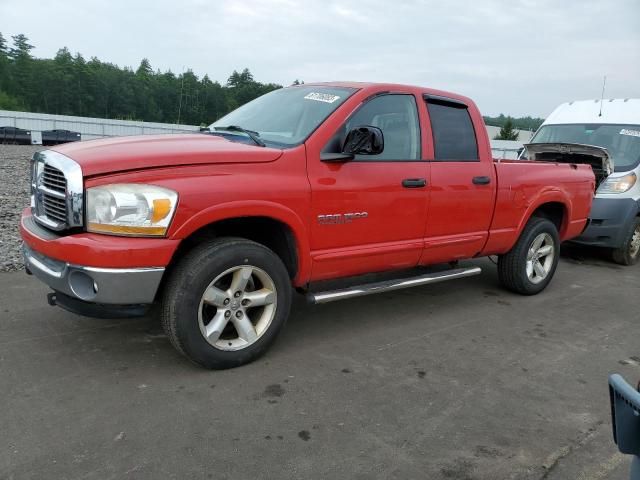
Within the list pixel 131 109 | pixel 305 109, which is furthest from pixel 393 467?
pixel 131 109

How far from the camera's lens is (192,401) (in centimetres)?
308

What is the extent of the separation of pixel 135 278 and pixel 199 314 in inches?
18.2

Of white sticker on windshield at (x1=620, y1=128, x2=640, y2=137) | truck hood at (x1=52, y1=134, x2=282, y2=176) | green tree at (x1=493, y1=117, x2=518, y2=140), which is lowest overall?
truck hood at (x1=52, y1=134, x2=282, y2=176)

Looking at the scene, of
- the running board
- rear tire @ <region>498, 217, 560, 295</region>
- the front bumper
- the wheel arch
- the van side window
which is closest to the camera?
the running board

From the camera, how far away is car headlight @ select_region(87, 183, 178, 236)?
3.00 metres

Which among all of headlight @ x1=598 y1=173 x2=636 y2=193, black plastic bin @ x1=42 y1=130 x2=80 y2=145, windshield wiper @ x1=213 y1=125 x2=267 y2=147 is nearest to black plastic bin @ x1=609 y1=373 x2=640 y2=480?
windshield wiper @ x1=213 y1=125 x2=267 y2=147

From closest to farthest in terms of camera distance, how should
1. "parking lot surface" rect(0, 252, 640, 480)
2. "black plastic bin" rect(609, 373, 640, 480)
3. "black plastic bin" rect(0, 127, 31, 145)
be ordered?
"black plastic bin" rect(609, 373, 640, 480)
"parking lot surface" rect(0, 252, 640, 480)
"black plastic bin" rect(0, 127, 31, 145)

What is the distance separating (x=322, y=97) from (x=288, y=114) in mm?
297

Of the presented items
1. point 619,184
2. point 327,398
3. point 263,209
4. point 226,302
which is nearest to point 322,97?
point 263,209

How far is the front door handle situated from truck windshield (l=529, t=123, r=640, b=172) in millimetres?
4584

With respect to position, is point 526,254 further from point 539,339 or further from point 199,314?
point 199,314

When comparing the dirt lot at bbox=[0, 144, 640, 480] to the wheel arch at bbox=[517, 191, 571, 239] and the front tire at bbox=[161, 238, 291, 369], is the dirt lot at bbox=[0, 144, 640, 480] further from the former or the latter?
the wheel arch at bbox=[517, 191, 571, 239]

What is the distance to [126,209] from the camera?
9.84 ft

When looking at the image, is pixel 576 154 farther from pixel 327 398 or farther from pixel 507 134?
pixel 507 134
